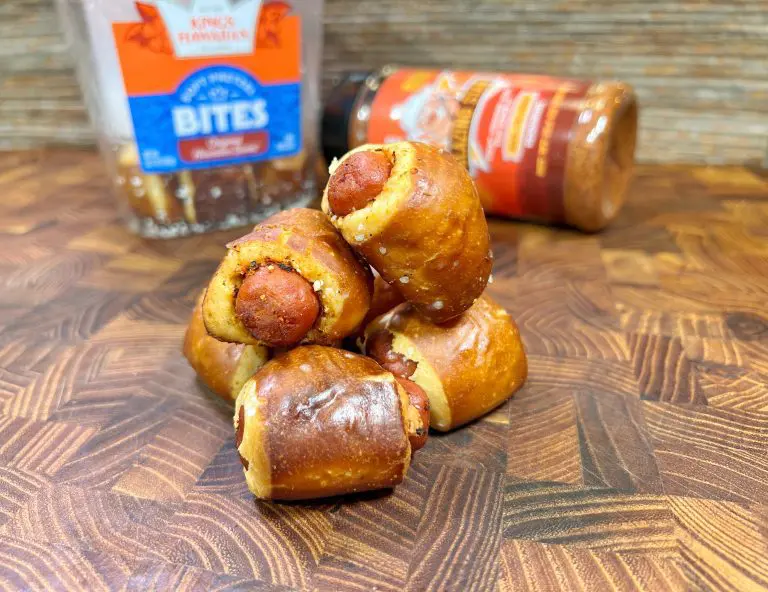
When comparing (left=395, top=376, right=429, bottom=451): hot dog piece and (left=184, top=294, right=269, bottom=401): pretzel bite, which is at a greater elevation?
(left=395, top=376, right=429, bottom=451): hot dog piece

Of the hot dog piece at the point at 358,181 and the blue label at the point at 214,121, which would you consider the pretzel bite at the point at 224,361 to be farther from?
the blue label at the point at 214,121

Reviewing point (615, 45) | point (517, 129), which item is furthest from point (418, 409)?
point (615, 45)

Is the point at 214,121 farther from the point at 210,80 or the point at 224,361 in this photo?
the point at 224,361

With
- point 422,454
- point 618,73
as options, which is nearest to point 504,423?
point 422,454

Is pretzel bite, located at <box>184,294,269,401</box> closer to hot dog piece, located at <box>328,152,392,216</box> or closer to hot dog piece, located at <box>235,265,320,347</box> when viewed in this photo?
hot dog piece, located at <box>235,265,320,347</box>

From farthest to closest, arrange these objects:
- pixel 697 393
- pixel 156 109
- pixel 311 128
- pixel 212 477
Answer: pixel 311 128 → pixel 156 109 → pixel 697 393 → pixel 212 477

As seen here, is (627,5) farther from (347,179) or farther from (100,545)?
(100,545)

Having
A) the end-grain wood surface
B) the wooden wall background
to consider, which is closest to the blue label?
the end-grain wood surface
